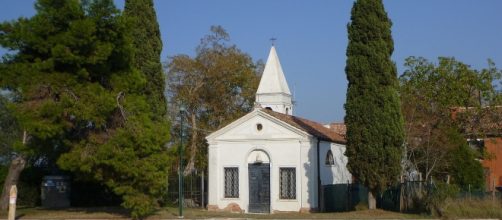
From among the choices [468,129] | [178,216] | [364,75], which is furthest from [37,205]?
[468,129]

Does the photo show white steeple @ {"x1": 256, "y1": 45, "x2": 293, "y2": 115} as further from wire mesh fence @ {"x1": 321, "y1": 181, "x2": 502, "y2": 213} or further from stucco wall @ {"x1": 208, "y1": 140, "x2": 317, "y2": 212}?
wire mesh fence @ {"x1": 321, "y1": 181, "x2": 502, "y2": 213}

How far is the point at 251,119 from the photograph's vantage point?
35.4 metres

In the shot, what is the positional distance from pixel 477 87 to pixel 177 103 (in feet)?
71.3

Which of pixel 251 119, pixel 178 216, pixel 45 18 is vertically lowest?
pixel 178 216

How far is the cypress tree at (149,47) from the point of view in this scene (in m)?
30.0

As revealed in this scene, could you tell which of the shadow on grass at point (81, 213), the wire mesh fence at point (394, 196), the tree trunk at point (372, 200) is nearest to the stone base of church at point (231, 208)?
the wire mesh fence at point (394, 196)

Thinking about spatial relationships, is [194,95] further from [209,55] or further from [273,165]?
[273,165]

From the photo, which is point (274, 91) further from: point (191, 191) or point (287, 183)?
point (287, 183)

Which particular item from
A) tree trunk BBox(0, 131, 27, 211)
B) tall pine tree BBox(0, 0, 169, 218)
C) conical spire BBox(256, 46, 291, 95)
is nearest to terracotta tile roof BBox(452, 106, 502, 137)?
conical spire BBox(256, 46, 291, 95)

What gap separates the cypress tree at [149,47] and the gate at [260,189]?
6838mm

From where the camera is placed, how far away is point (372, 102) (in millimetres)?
28078

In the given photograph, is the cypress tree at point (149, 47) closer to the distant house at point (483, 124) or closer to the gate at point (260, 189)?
the gate at point (260, 189)

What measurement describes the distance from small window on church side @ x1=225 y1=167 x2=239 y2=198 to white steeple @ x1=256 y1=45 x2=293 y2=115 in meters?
10.7

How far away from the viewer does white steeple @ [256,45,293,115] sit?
45.8 m
